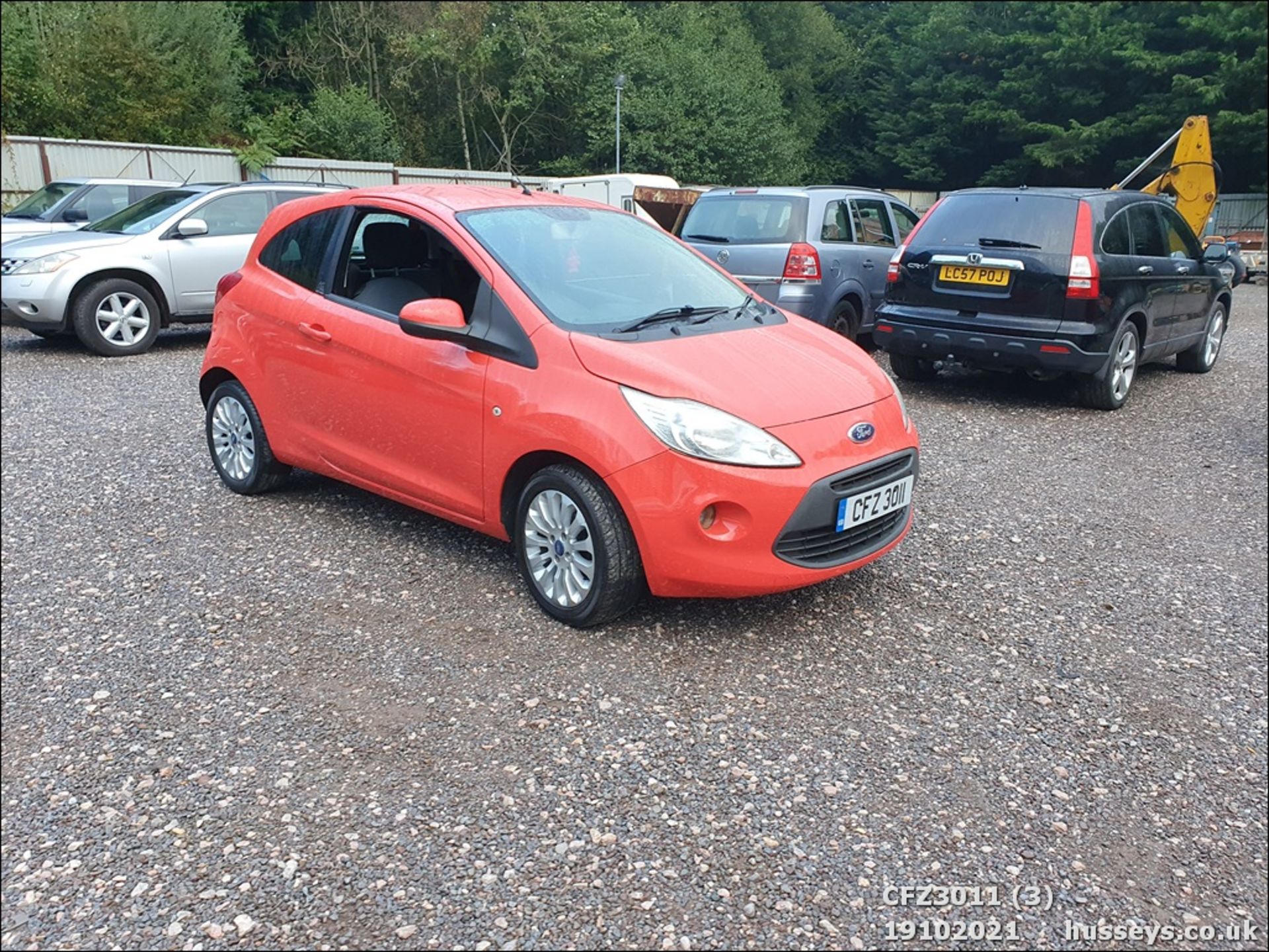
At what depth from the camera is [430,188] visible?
471 centimetres

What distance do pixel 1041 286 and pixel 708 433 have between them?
483cm

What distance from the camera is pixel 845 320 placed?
9586mm

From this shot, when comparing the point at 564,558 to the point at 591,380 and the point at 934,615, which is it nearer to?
the point at 591,380

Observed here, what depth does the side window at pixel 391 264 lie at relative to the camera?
446cm

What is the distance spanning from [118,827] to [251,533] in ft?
7.70

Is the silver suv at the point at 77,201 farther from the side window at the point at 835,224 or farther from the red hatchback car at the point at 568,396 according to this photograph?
the red hatchback car at the point at 568,396

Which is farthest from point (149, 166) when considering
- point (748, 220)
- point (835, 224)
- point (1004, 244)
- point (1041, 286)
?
point (1041, 286)

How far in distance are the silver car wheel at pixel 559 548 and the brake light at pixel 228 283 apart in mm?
2356

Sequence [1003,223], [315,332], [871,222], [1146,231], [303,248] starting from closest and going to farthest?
1. [315,332]
2. [303,248]
3. [1003,223]
4. [1146,231]
5. [871,222]

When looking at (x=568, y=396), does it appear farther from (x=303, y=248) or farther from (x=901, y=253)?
(x=901, y=253)

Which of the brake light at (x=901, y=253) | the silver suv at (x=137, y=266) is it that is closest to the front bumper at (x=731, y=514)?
the brake light at (x=901, y=253)

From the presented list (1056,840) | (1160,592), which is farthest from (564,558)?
(1160,592)

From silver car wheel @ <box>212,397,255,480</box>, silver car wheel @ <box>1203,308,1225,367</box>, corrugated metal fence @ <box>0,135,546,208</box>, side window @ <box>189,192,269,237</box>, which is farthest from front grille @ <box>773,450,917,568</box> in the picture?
corrugated metal fence @ <box>0,135,546,208</box>

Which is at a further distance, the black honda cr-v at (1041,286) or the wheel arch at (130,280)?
the wheel arch at (130,280)
